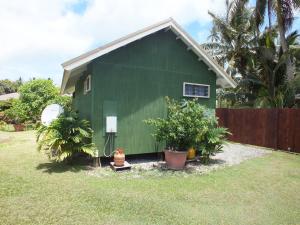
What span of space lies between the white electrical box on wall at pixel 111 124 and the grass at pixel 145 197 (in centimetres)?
139

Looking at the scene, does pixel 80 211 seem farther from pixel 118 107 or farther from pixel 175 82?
pixel 175 82

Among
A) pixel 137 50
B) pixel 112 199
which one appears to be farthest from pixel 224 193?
pixel 137 50

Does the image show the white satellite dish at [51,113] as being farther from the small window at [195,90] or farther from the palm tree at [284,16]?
the palm tree at [284,16]

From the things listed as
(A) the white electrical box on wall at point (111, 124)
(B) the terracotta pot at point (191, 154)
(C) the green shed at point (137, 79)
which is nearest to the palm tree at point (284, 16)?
(C) the green shed at point (137, 79)

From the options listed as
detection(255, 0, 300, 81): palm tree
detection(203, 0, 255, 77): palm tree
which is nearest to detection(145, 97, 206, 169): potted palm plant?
detection(255, 0, 300, 81): palm tree

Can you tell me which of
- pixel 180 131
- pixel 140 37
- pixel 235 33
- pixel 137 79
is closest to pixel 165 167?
pixel 180 131

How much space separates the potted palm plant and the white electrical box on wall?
3.41 feet

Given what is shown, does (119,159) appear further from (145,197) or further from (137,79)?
(137,79)

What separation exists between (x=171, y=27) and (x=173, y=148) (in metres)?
4.21

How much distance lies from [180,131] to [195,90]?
273 centimetres

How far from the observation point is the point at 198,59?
10031mm

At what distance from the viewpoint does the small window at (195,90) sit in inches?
385

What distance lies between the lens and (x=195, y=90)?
33.0 ft

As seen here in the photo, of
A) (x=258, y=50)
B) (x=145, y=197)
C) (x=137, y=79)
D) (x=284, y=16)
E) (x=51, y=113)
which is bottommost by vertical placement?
(x=145, y=197)
